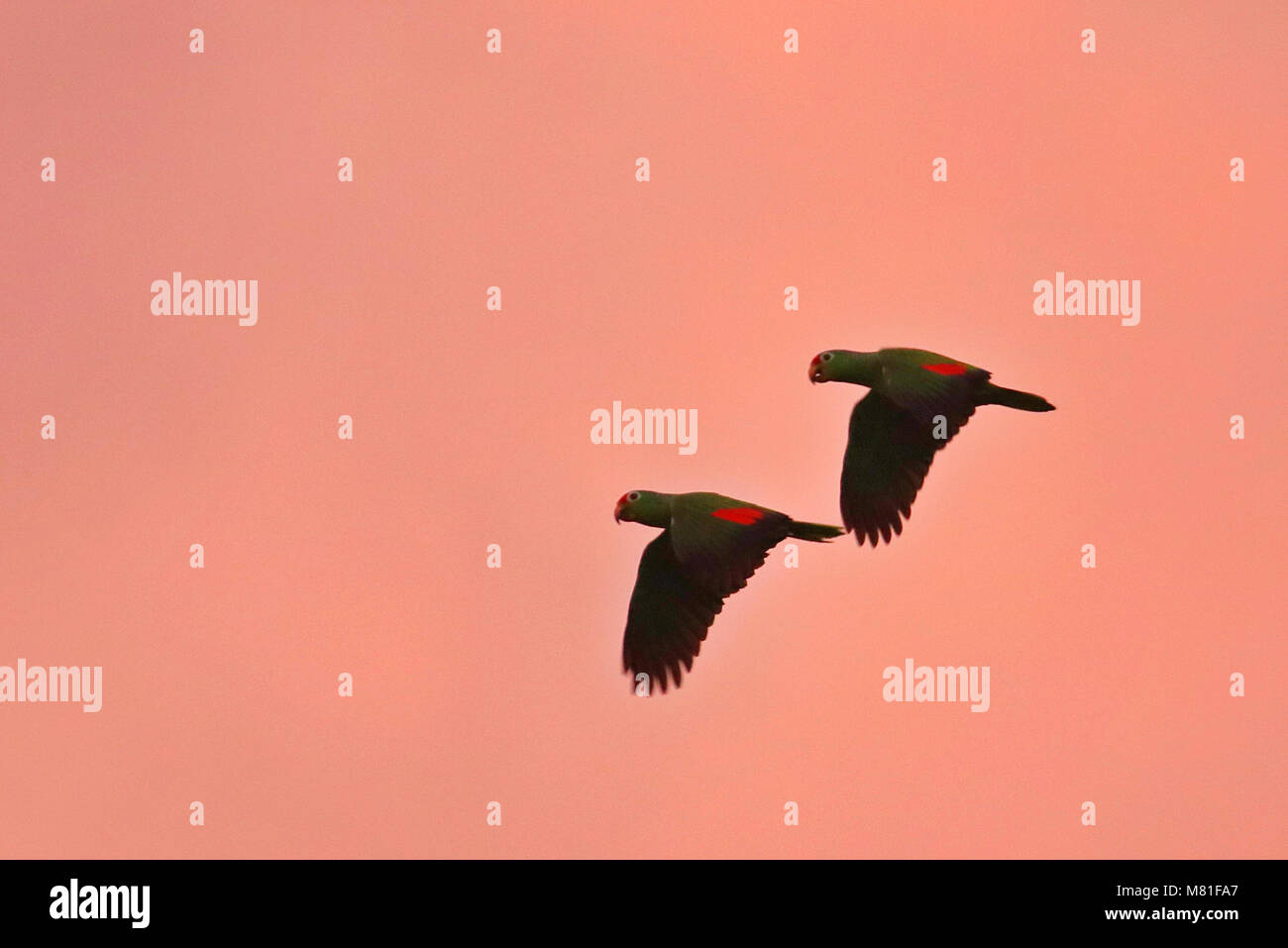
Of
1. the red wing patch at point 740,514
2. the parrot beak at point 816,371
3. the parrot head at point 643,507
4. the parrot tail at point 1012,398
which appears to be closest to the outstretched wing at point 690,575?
the red wing patch at point 740,514

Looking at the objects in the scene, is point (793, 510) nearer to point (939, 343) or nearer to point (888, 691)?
point (888, 691)

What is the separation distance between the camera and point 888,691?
1022 inches

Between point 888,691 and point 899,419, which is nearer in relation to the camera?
point 899,419

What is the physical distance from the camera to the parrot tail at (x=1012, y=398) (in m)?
18.0

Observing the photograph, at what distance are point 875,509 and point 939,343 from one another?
31.6 ft

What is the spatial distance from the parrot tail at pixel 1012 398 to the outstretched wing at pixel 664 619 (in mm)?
3266

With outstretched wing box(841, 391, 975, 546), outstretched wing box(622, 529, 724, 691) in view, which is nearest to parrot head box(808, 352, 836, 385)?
outstretched wing box(841, 391, 975, 546)

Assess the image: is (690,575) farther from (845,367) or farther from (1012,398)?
(1012,398)

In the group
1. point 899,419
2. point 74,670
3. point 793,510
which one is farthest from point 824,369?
point 74,670

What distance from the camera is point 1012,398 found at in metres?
18.2

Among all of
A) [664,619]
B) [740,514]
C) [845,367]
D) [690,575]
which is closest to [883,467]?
[845,367]

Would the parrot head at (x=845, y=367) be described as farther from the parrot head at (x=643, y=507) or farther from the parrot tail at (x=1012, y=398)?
the parrot head at (x=643, y=507)

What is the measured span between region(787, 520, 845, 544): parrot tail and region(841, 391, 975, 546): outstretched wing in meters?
1.03

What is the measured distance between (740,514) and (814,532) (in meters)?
0.75
